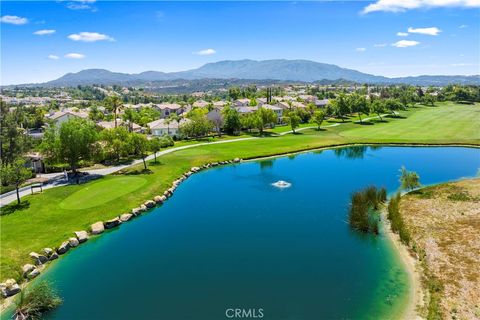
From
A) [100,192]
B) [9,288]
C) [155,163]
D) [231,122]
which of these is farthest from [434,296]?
[231,122]

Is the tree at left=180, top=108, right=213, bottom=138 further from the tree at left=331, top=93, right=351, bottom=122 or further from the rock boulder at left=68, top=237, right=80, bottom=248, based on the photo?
the rock boulder at left=68, top=237, right=80, bottom=248

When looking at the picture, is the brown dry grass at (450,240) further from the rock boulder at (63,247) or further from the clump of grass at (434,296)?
the rock boulder at (63,247)

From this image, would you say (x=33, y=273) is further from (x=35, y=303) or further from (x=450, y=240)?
(x=450, y=240)

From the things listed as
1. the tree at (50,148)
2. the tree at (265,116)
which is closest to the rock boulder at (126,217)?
the tree at (50,148)

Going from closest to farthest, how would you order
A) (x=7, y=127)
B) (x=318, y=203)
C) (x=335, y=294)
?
(x=335, y=294), (x=318, y=203), (x=7, y=127)

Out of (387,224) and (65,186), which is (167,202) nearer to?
(65,186)

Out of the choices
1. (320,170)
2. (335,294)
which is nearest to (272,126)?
(320,170)
